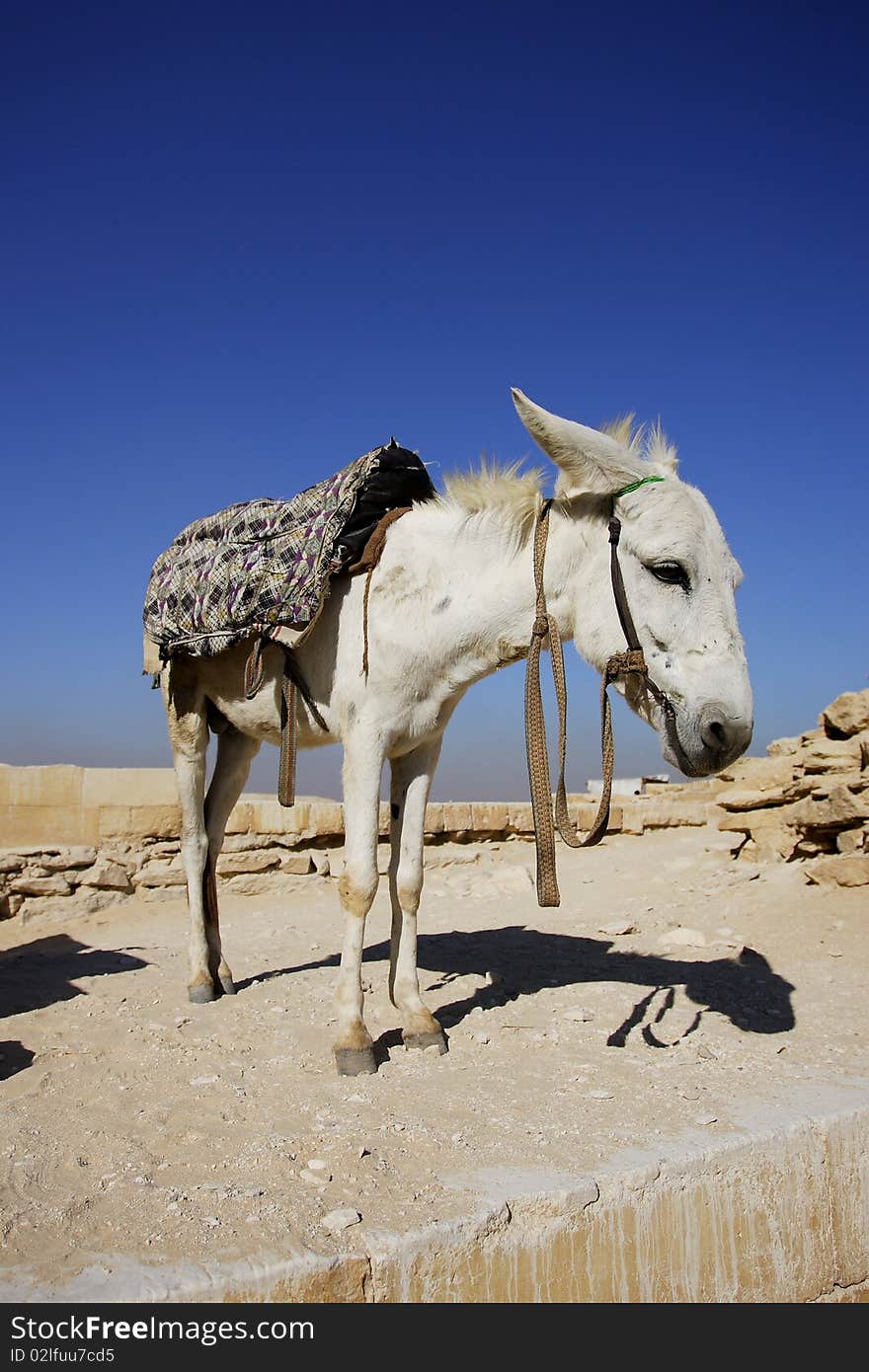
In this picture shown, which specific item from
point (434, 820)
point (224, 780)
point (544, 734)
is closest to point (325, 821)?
point (434, 820)

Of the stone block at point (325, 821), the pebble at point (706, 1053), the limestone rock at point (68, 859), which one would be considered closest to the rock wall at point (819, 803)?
the pebble at point (706, 1053)

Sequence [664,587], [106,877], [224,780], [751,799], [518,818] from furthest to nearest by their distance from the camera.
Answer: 1. [518,818]
2. [106,877]
3. [751,799]
4. [224,780]
5. [664,587]

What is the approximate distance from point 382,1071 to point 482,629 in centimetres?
177

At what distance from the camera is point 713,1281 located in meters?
2.66

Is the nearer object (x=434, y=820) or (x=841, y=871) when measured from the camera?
(x=841, y=871)

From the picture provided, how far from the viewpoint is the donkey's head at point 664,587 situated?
317 centimetres

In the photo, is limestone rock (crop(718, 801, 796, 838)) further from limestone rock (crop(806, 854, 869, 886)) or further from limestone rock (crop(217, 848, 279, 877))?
limestone rock (crop(217, 848, 279, 877))

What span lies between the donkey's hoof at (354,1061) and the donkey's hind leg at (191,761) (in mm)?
1584

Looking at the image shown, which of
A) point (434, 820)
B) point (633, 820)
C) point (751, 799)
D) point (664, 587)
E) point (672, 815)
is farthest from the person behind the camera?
point (672, 815)

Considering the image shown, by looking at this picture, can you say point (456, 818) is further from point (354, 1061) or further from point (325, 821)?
point (354, 1061)

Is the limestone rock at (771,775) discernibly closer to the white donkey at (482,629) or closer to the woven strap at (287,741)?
the white donkey at (482,629)

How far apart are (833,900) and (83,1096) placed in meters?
5.28

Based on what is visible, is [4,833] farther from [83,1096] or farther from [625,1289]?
[625,1289]

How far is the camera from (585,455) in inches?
134
